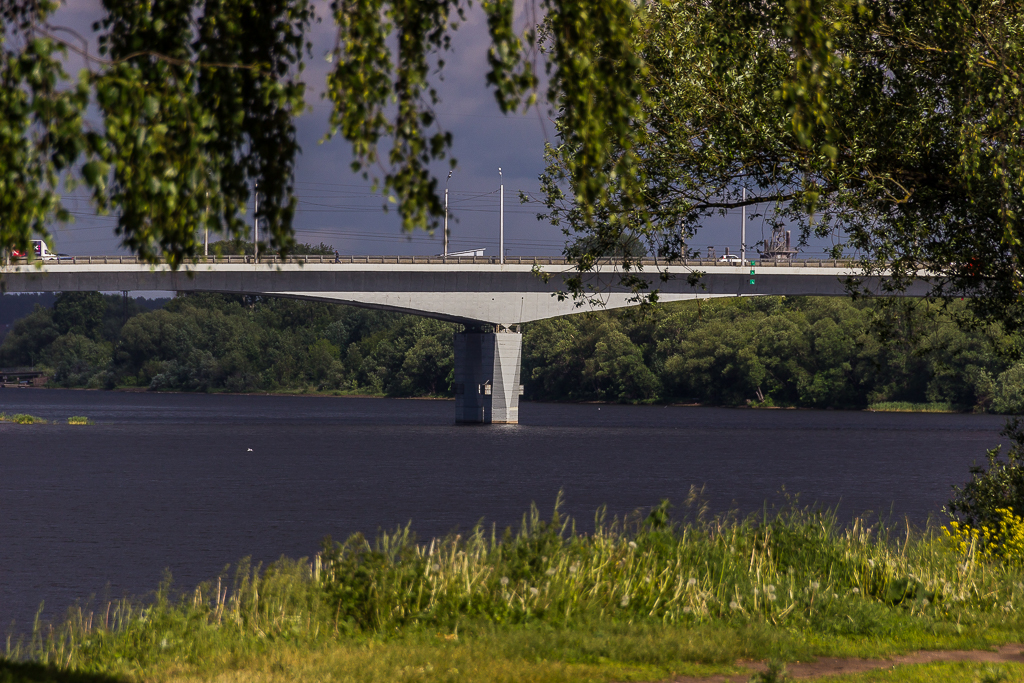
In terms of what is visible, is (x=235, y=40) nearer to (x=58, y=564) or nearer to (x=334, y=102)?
(x=334, y=102)

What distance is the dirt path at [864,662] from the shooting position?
424 inches

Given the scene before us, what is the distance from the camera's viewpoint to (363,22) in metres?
6.75

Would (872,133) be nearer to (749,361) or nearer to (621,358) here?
(749,361)

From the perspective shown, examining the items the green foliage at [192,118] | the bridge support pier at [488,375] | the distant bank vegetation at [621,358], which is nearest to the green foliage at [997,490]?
the green foliage at [192,118]

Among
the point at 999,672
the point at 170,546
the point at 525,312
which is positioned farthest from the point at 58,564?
the point at 525,312

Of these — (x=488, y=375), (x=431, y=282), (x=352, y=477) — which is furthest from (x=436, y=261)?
(x=352, y=477)

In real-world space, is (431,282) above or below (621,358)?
above

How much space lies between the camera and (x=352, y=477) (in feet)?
178

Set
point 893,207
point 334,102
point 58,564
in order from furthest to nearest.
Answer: point 58,564 < point 893,207 < point 334,102

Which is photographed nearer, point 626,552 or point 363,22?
point 363,22

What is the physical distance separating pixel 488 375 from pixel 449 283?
399 inches

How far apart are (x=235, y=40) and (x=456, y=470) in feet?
168

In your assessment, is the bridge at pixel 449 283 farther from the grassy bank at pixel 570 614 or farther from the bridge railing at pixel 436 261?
the grassy bank at pixel 570 614

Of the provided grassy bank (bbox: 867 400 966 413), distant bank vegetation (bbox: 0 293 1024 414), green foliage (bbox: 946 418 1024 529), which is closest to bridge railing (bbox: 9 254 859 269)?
distant bank vegetation (bbox: 0 293 1024 414)
